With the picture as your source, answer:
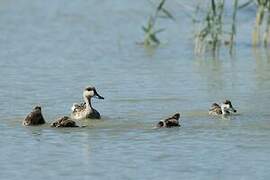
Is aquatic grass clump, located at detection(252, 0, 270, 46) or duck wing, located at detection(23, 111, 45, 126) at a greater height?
aquatic grass clump, located at detection(252, 0, 270, 46)

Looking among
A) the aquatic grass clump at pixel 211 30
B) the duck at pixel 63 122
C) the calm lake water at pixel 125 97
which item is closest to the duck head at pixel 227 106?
the calm lake water at pixel 125 97

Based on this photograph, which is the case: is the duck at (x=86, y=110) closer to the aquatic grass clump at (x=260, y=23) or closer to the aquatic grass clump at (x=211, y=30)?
the aquatic grass clump at (x=211, y=30)

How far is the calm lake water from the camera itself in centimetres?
922

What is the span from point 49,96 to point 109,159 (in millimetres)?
3843

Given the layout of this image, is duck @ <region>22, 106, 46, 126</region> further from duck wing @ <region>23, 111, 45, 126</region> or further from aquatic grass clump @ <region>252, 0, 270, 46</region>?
aquatic grass clump @ <region>252, 0, 270, 46</region>

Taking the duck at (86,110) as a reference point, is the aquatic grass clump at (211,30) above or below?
above

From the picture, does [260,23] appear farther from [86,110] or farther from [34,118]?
[34,118]

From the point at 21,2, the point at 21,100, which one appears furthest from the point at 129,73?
the point at 21,2

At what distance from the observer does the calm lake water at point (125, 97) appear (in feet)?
30.3

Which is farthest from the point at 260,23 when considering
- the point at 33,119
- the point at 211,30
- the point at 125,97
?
the point at 33,119

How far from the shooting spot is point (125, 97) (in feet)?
42.7

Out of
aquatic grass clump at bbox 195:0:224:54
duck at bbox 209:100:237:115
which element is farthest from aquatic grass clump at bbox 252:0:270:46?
duck at bbox 209:100:237:115

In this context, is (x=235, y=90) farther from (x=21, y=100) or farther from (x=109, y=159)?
(x=109, y=159)

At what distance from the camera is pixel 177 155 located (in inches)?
376
